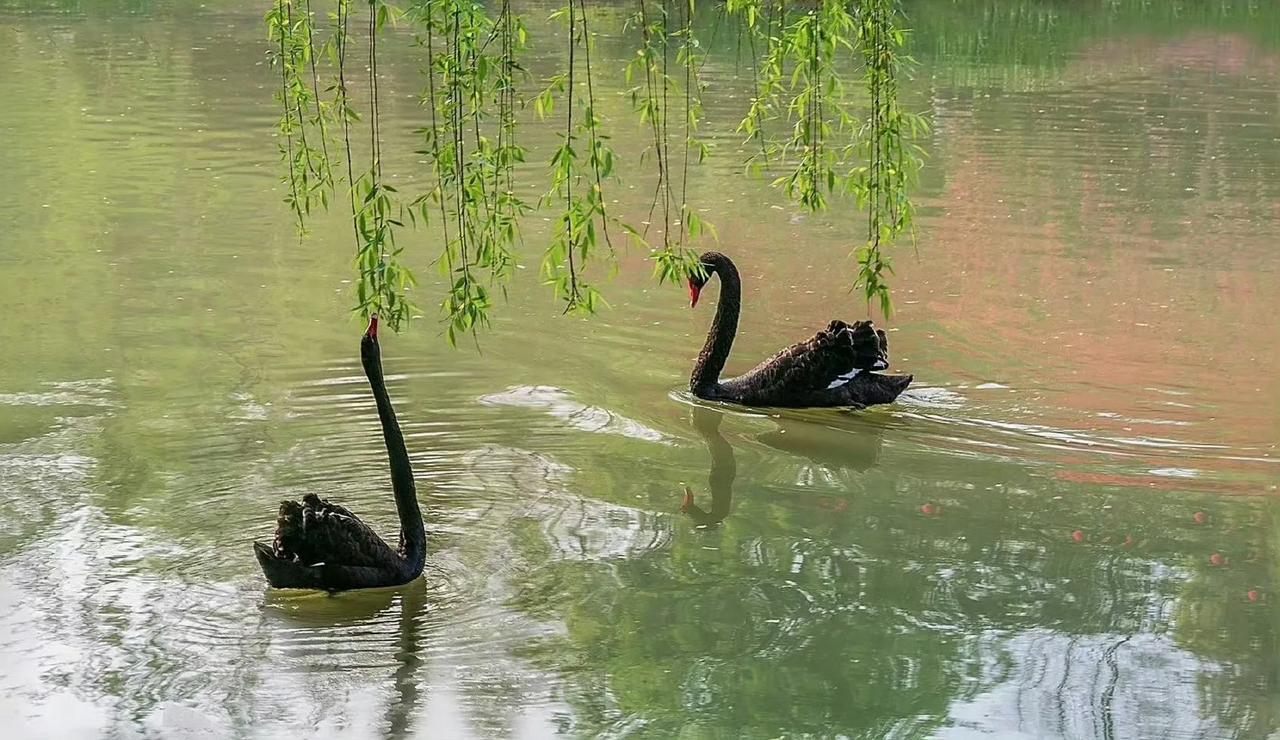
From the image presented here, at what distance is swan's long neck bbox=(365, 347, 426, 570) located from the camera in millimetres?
4898

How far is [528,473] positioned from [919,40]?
15.3 metres

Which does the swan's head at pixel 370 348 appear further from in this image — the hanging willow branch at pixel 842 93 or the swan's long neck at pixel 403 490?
the hanging willow branch at pixel 842 93

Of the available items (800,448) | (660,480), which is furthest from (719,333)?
(660,480)

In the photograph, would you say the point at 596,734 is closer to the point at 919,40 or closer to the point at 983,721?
the point at 983,721

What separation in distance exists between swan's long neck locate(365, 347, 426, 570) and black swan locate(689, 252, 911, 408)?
6.31ft

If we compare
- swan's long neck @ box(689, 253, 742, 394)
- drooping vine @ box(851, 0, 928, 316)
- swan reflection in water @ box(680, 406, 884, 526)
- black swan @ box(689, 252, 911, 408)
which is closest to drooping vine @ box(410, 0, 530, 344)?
drooping vine @ box(851, 0, 928, 316)

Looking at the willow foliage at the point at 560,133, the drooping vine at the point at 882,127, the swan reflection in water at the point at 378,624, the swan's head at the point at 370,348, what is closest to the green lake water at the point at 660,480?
the swan reflection in water at the point at 378,624

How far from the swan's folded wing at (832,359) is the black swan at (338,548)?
7.43ft

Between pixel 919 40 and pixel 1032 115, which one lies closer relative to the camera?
pixel 1032 115

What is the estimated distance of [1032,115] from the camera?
14703mm

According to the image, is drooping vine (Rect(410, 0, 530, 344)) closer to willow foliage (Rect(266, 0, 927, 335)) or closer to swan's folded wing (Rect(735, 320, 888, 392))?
willow foliage (Rect(266, 0, 927, 335))

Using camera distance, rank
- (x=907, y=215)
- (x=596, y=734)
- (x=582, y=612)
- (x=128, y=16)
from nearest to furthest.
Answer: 1. (x=596, y=734)
2. (x=907, y=215)
3. (x=582, y=612)
4. (x=128, y=16)

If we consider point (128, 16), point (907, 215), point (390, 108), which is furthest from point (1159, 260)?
point (128, 16)

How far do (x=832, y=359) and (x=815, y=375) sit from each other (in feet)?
0.30
